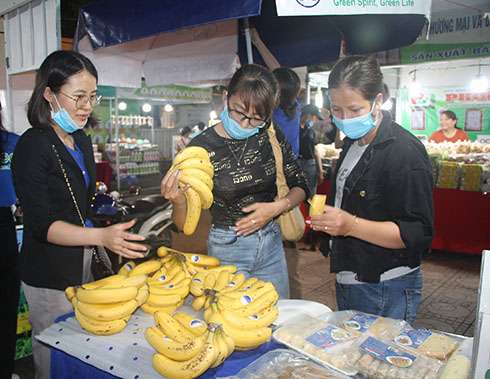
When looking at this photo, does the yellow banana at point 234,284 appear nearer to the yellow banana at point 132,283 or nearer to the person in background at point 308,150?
the yellow banana at point 132,283

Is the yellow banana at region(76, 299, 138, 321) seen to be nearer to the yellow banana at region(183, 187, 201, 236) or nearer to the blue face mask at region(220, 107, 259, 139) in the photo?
the yellow banana at region(183, 187, 201, 236)

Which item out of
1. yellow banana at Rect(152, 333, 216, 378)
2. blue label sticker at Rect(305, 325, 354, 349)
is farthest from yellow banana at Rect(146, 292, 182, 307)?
blue label sticker at Rect(305, 325, 354, 349)

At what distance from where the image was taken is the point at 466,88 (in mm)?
11672

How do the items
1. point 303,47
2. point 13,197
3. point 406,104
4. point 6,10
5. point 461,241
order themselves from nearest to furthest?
point 13,197
point 6,10
point 303,47
point 461,241
point 406,104

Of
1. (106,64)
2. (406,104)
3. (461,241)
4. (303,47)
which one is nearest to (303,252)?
(461,241)

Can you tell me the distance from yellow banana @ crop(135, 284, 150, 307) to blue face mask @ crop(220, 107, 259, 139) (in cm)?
107

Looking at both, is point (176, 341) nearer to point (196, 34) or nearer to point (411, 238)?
point (411, 238)

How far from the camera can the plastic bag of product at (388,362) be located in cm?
131

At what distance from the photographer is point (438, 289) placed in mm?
5223

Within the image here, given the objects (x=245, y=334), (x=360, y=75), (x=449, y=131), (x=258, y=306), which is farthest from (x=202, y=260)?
(x=449, y=131)

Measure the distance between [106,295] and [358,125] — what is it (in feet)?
4.91

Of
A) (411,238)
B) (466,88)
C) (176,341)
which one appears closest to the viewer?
(176,341)

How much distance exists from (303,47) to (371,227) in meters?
3.84

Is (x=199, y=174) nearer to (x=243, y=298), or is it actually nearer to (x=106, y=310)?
(x=243, y=298)
